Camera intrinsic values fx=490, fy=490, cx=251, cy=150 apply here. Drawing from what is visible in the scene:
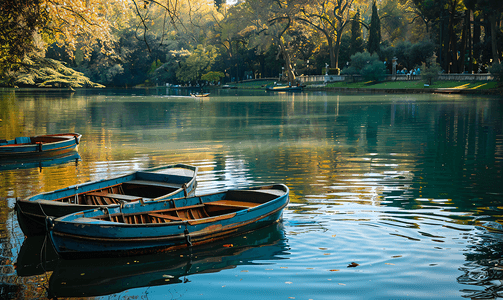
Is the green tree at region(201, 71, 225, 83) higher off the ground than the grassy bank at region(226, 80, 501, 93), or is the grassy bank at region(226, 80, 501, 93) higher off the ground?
the green tree at region(201, 71, 225, 83)

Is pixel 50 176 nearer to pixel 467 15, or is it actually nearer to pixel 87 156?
pixel 87 156

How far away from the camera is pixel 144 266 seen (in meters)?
8.80

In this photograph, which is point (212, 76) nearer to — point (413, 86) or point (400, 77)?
point (400, 77)

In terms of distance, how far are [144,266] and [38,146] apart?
535 inches

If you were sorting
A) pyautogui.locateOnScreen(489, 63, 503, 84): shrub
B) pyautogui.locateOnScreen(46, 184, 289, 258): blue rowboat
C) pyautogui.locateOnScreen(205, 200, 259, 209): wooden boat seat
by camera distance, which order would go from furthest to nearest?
pyautogui.locateOnScreen(489, 63, 503, 84): shrub
pyautogui.locateOnScreen(205, 200, 259, 209): wooden boat seat
pyautogui.locateOnScreen(46, 184, 289, 258): blue rowboat

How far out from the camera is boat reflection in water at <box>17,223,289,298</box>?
8070 mm

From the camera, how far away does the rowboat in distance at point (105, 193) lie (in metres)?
9.68

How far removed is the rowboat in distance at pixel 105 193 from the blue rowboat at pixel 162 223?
1.54 feet

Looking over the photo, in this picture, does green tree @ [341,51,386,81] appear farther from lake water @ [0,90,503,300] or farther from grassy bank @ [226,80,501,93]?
lake water @ [0,90,503,300]

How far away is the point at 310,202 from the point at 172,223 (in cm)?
475

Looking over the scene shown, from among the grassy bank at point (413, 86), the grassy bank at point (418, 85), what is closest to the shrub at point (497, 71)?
the grassy bank at point (413, 86)

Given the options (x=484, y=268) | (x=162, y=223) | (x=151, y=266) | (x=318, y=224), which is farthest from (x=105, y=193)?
(x=484, y=268)

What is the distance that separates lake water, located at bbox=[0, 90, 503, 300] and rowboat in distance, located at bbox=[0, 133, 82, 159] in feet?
3.20

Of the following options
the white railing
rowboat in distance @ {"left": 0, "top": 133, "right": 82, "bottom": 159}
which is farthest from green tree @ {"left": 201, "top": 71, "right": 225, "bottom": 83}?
rowboat in distance @ {"left": 0, "top": 133, "right": 82, "bottom": 159}
